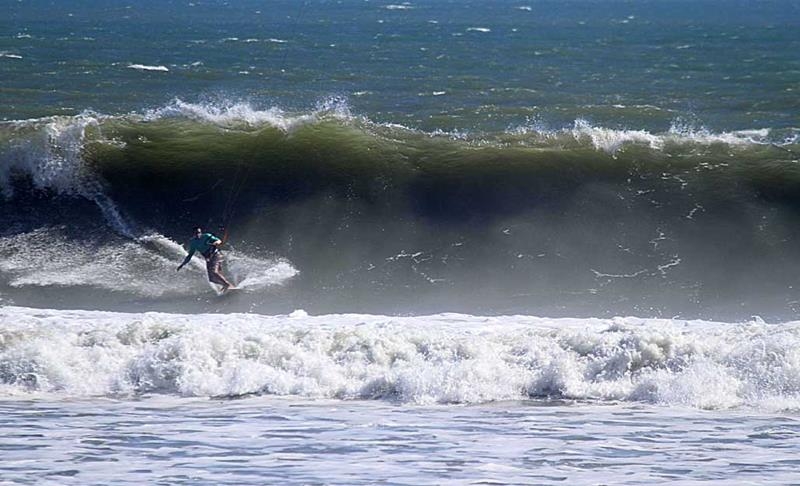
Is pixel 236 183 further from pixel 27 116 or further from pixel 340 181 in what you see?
pixel 27 116

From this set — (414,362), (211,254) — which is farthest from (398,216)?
(414,362)

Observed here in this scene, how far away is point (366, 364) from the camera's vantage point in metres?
13.5

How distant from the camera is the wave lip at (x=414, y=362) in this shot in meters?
12.9

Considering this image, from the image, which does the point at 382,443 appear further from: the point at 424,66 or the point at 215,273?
the point at 424,66

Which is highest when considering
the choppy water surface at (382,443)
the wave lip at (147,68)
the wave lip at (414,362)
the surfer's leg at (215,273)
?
the wave lip at (147,68)

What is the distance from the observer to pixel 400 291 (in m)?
17.2

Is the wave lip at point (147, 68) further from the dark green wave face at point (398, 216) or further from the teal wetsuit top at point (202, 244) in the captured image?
the teal wetsuit top at point (202, 244)

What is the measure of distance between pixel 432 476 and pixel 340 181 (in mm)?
10759

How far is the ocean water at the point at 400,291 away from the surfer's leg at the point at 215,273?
146mm

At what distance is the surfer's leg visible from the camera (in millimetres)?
16875

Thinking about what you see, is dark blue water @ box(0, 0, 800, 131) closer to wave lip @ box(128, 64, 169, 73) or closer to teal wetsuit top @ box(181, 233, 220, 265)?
wave lip @ box(128, 64, 169, 73)

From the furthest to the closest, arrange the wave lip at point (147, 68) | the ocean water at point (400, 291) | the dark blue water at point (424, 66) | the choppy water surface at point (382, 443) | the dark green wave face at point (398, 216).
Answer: the wave lip at point (147, 68) → the dark blue water at point (424, 66) → the dark green wave face at point (398, 216) → the ocean water at point (400, 291) → the choppy water surface at point (382, 443)

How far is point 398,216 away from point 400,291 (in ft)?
8.34

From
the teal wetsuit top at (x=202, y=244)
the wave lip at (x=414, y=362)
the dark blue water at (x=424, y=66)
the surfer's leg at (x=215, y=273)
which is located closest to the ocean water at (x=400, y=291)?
the wave lip at (x=414, y=362)
